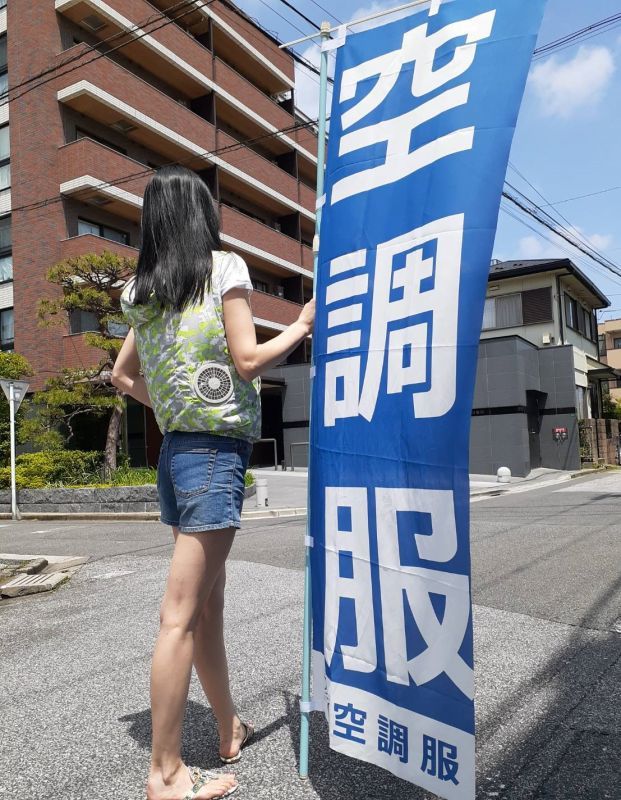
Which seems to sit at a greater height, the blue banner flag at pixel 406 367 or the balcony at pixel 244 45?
the balcony at pixel 244 45

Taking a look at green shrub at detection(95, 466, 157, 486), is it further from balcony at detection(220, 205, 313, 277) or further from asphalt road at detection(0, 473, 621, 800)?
balcony at detection(220, 205, 313, 277)

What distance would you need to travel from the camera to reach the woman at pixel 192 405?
6.25ft

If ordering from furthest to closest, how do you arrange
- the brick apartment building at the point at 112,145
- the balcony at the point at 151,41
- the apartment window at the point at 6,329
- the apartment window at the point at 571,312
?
the apartment window at the point at 571,312
the apartment window at the point at 6,329
the balcony at the point at 151,41
the brick apartment building at the point at 112,145

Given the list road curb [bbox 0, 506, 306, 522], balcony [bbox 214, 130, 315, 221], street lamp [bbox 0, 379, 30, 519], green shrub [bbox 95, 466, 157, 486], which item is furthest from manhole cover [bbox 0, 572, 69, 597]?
balcony [bbox 214, 130, 315, 221]

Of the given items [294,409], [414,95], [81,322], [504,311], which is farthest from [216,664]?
[504,311]

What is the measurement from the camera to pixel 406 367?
1.78m

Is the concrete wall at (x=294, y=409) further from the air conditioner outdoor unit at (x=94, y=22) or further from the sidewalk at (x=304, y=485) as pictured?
the air conditioner outdoor unit at (x=94, y=22)

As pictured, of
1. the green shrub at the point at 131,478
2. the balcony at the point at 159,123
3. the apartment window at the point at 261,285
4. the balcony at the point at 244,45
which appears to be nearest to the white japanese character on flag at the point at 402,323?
the green shrub at the point at 131,478

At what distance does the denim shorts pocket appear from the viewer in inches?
76.4

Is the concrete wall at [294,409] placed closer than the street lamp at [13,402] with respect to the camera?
No

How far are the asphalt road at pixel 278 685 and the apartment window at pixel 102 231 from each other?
17019 millimetres

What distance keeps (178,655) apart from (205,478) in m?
0.52

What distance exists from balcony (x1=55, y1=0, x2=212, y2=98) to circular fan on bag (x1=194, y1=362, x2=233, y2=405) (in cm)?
2080

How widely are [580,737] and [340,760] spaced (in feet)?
2.94
